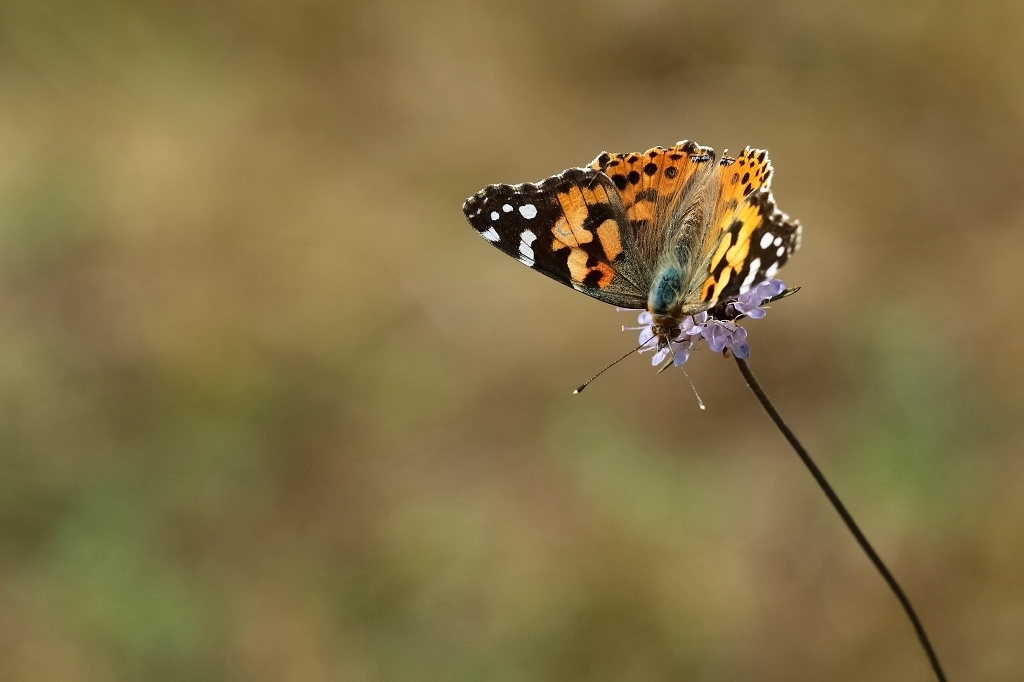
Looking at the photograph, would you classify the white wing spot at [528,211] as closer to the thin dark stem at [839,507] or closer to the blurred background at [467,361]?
the thin dark stem at [839,507]

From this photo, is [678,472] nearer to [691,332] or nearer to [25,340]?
[691,332]

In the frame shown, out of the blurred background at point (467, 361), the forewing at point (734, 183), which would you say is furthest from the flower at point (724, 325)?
the blurred background at point (467, 361)

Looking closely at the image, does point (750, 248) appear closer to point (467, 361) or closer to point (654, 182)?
point (654, 182)

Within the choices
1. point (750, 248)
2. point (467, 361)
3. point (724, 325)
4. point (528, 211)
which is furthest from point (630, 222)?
point (467, 361)

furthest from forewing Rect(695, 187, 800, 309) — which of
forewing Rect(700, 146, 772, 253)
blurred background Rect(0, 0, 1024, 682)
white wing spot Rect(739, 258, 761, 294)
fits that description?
blurred background Rect(0, 0, 1024, 682)

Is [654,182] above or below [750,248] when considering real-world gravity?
above

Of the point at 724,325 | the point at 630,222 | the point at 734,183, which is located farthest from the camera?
the point at 630,222

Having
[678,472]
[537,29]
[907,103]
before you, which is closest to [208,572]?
[678,472]

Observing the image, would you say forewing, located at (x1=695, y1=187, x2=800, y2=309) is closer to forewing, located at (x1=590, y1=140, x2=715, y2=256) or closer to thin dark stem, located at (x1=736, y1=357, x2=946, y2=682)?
thin dark stem, located at (x1=736, y1=357, x2=946, y2=682)
